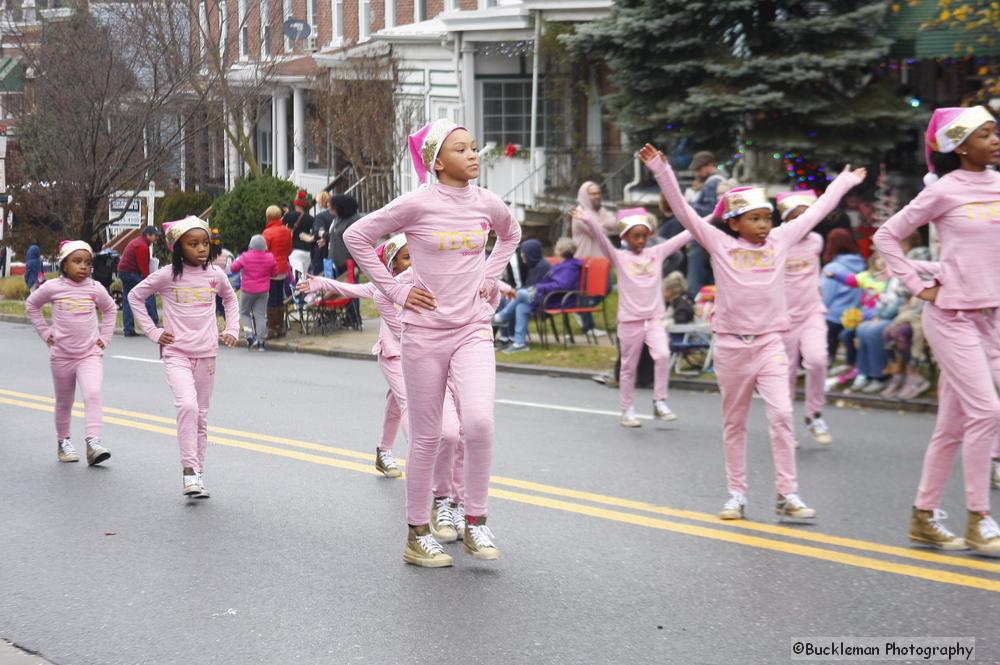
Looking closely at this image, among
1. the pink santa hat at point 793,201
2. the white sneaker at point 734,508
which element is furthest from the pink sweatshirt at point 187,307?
the pink santa hat at point 793,201

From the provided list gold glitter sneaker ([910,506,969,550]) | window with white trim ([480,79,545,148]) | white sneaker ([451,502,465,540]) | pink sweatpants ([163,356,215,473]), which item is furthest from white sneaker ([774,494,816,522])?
window with white trim ([480,79,545,148])

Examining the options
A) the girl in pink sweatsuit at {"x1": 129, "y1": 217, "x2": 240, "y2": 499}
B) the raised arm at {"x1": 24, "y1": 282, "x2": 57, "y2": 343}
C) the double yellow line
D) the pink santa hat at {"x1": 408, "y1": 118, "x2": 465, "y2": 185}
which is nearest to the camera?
the double yellow line

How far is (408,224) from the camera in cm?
703

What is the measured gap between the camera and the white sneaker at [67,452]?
11.1m

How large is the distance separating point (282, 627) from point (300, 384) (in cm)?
1030

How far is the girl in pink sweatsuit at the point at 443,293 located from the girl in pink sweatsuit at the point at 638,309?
17.7 feet

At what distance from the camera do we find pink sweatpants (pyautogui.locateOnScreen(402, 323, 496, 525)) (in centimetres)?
696

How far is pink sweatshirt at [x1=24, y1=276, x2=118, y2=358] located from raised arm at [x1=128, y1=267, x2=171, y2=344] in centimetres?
97

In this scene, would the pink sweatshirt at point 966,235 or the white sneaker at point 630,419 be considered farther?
the white sneaker at point 630,419

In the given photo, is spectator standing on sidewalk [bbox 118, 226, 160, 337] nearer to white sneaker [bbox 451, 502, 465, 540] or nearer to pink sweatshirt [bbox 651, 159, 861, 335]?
white sneaker [bbox 451, 502, 465, 540]

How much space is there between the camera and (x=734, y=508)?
27.0 feet

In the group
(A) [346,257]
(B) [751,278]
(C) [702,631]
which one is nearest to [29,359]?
(A) [346,257]

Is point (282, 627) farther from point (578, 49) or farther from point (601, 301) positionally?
point (578, 49)

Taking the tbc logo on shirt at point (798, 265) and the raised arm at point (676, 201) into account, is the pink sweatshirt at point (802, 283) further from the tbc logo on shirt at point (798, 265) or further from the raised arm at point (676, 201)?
the raised arm at point (676, 201)
